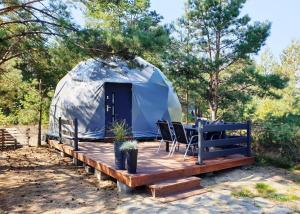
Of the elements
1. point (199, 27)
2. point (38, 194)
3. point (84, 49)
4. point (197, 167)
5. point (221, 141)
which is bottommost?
point (38, 194)

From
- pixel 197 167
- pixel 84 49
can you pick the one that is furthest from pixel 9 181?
pixel 197 167

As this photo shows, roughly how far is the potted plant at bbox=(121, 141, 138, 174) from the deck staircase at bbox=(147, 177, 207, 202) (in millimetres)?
447

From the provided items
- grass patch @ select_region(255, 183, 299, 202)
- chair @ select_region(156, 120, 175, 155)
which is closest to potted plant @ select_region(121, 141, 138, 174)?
chair @ select_region(156, 120, 175, 155)

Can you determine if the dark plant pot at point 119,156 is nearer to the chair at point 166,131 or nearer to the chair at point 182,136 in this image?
the chair at point 182,136

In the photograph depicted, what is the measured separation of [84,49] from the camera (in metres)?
7.08

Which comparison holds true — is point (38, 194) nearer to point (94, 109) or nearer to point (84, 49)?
point (84, 49)

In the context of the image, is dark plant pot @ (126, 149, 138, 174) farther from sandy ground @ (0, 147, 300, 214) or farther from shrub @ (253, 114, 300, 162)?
shrub @ (253, 114, 300, 162)

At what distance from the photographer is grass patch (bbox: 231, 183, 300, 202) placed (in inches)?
215

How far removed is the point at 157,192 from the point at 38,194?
2255 mm

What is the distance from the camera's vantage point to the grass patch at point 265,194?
5.47m

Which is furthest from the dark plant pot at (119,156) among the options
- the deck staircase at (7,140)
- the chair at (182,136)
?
the deck staircase at (7,140)

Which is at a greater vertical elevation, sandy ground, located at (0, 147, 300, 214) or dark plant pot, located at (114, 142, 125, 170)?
dark plant pot, located at (114, 142, 125, 170)

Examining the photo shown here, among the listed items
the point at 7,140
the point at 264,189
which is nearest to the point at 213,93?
the point at 264,189

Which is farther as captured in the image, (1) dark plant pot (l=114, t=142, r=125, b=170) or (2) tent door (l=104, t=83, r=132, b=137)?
(2) tent door (l=104, t=83, r=132, b=137)
